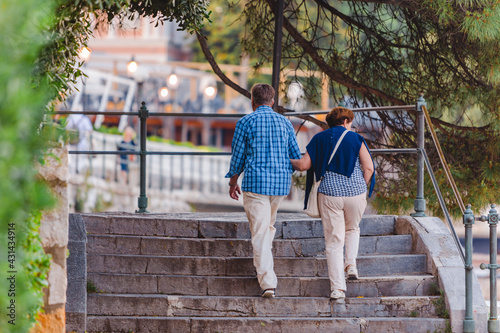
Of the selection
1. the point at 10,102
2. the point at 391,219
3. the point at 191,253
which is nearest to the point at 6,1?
Answer: the point at 10,102

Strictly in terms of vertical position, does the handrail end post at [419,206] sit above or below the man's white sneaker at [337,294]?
above

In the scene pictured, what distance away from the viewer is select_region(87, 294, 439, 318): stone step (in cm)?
515

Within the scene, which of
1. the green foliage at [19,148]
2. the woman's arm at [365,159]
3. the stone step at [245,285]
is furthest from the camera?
the stone step at [245,285]

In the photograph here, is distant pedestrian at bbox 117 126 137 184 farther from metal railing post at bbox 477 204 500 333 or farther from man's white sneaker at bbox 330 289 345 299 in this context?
metal railing post at bbox 477 204 500 333

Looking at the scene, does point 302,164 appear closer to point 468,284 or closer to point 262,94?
point 262,94

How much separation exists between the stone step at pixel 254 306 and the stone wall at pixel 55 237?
65.8 inches

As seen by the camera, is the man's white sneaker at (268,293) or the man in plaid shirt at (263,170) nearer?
the man in plaid shirt at (263,170)

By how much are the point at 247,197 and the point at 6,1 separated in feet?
10.2

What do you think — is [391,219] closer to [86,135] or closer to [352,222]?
[352,222]

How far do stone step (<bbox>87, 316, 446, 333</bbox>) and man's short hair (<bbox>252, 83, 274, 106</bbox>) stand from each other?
1.68 metres

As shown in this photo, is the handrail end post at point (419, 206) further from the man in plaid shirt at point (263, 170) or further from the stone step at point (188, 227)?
the man in plaid shirt at point (263, 170)

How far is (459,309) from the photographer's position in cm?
505

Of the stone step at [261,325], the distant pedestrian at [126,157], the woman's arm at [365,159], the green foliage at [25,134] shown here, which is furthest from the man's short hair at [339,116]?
the distant pedestrian at [126,157]

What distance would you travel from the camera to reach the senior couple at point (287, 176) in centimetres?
496
